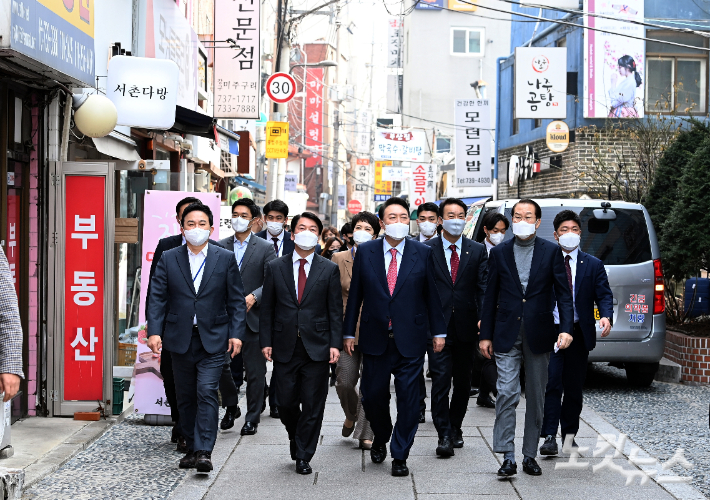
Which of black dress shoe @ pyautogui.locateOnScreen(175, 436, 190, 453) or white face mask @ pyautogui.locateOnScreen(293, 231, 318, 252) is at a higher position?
white face mask @ pyautogui.locateOnScreen(293, 231, 318, 252)

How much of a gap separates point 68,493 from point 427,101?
Answer: 52809 millimetres

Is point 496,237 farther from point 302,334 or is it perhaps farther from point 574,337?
point 302,334

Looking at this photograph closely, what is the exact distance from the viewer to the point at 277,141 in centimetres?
2258

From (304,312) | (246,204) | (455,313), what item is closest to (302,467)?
(304,312)

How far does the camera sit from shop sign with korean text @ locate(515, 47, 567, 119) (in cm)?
2066

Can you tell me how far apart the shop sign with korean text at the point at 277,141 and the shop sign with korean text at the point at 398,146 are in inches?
454

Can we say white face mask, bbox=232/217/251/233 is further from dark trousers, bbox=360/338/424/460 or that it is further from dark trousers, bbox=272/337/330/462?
dark trousers, bbox=360/338/424/460

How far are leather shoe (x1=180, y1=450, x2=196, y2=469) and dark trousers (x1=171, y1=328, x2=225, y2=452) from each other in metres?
0.06

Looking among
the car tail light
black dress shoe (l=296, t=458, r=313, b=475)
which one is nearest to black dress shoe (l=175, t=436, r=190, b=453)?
black dress shoe (l=296, t=458, r=313, b=475)

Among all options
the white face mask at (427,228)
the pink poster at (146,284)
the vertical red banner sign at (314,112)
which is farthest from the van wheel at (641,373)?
the vertical red banner sign at (314,112)

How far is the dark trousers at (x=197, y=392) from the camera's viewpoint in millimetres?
6883

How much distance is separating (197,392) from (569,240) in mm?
3261

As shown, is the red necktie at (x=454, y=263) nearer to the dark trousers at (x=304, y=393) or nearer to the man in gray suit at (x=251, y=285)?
the dark trousers at (x=304, y=393)

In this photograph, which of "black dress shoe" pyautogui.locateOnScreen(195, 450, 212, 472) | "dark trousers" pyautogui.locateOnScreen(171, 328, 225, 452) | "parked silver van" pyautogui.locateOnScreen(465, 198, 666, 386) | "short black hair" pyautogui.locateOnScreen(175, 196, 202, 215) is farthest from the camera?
"parked silver van" pyautogui.locateOnScreen(465, 198, 666, 386)
